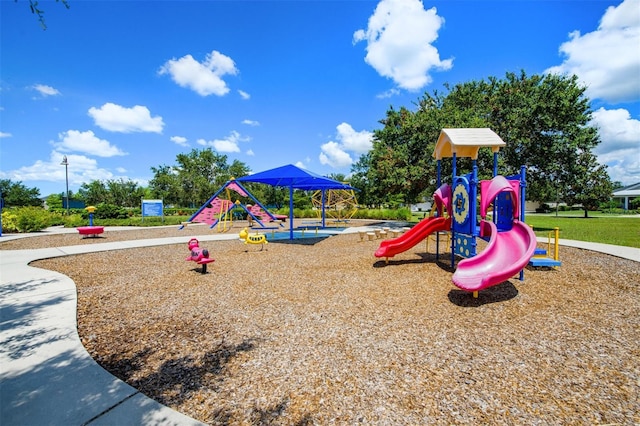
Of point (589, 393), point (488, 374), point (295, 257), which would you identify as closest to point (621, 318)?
point (589, 393)

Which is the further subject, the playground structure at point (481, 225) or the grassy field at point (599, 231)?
the grassy field at point (599, 231)

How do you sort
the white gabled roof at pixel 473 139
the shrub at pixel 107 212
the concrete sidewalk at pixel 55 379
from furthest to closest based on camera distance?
1. the shrub at pixel 107 212
2. the white gabled roof at pixel 473 139
3. the concrete sidewalk at pixel 55 379

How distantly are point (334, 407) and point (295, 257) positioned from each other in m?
7.40

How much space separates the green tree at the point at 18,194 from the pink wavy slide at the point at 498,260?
63.0 meters

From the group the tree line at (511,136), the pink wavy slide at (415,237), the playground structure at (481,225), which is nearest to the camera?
the playground structure at (481,225)

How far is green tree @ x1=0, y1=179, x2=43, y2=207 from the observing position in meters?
47.2

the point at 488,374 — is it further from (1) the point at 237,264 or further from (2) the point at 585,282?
(1) the point at 237,264

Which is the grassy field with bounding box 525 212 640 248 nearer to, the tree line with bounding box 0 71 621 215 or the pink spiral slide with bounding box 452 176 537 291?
the tree line with bounding box 0 71 621 215

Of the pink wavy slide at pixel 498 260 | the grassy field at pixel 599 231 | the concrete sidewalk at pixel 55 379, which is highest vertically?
the pink wavy slide at pixel 498 260

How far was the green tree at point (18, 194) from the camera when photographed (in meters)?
47.2

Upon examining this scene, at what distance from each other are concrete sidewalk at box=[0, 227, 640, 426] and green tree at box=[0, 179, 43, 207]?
58.6 m

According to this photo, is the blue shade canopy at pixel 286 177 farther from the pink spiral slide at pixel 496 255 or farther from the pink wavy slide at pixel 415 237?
the pink spiral slide at pixel 496 255

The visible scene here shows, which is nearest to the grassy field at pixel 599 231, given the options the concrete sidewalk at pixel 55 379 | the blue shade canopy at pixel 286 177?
the blue shade canopy at pixel 286 177

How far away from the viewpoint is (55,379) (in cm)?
297
